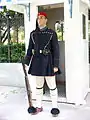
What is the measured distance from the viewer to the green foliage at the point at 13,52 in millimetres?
7184

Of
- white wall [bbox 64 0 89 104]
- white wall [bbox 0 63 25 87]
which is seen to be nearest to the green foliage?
white wall [bbox 0 63 25 87]

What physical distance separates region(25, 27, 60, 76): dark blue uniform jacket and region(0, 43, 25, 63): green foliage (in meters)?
2.60

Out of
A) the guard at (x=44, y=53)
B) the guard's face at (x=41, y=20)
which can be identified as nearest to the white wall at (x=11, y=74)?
the guard at (x=44, y=53)

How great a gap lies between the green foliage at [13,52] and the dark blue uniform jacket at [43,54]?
8.54 feet

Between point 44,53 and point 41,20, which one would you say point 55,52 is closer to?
point 44,53

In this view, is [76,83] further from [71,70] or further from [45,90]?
[45,90]


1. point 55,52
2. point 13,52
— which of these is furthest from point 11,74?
point 55,52

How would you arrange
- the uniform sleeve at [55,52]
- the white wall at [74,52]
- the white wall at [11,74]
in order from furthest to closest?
the white wall at [11,74]
the white wall at [74,52]
the uniform sleeve at [55,52]

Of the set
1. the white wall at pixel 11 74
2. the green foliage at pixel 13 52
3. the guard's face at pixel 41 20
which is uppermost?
the guard's face at pixel 41 20

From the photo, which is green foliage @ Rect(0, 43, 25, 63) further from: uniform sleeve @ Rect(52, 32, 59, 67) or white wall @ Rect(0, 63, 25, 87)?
uniform sleeve @ Rect(52, 32, 59, 67)

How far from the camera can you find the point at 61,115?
15.1 feet

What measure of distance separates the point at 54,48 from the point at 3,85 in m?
3.36

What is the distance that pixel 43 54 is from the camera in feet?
14.7

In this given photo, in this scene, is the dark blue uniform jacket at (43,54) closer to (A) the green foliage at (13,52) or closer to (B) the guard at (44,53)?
(B) the guard at (44,53)
